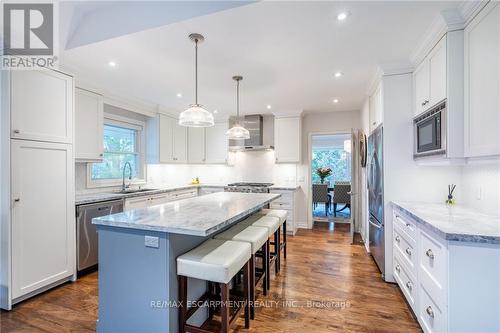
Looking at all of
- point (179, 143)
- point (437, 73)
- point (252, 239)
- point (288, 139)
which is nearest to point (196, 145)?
point (179, 143)

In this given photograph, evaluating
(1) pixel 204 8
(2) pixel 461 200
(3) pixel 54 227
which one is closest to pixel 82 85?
(3) pixel 54 227

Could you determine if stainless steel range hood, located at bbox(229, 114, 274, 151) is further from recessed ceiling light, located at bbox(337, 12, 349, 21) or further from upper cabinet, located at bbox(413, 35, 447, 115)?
recessed ceiling light, located at bbox(337, 12, 349, 21)

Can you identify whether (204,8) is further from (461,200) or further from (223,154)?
(223,154)

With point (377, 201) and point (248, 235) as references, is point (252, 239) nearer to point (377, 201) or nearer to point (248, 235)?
point (248, 235)

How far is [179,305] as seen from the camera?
168 cm

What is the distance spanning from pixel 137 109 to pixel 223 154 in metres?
2.06

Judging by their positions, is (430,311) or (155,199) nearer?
(430,311)

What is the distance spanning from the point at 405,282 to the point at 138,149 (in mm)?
4621

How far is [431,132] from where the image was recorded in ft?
7.22

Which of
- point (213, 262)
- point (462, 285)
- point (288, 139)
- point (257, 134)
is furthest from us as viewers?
point (257, 134)

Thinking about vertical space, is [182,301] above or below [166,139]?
→ below

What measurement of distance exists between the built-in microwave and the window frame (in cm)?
423

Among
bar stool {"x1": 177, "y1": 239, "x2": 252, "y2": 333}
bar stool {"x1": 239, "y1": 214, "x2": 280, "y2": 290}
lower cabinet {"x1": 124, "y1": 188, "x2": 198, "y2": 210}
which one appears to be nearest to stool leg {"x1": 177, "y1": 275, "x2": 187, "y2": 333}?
bar stool {"x1": 177, "y1": 239, "x2": 252, "y2": 333}

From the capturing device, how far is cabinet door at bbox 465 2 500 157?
1.59 meters
